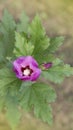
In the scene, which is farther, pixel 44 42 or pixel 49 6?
pixel 49 6

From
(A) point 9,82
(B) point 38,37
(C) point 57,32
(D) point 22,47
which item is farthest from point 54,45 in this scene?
(C) point 57,32

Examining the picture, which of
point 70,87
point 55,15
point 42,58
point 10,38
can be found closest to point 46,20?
point 55,15

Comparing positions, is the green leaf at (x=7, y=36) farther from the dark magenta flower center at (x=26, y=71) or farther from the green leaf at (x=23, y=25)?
the dark magenta flower center at (x=26, y=71)

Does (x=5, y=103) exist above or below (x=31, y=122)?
above

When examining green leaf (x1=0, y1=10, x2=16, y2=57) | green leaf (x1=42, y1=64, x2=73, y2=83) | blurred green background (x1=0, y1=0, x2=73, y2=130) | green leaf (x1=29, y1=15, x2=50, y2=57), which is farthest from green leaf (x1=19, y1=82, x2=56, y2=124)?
blurred green background (x1=0, y1=0, x2=73, y2=130)

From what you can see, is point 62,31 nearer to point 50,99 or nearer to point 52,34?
point 52,34

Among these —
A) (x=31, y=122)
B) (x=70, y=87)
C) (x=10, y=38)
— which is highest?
(x=10, y=38)

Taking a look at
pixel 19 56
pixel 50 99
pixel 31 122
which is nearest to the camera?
pixel 19 56
